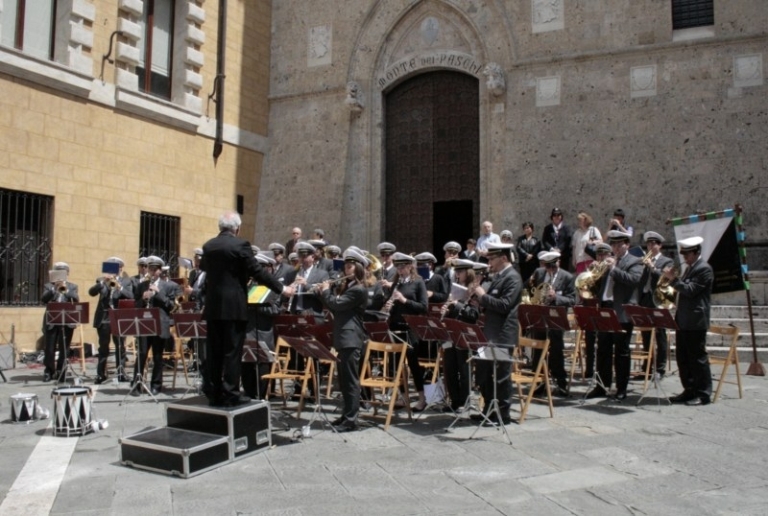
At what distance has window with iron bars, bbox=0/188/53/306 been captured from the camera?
12461 mm

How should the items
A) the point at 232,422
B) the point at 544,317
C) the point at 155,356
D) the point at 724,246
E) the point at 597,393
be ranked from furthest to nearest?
the point at 724,246, the point at 155,356, the point at 597,393, the point at 544,317, the point at 232,422

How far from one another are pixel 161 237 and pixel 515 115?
826 centimetres

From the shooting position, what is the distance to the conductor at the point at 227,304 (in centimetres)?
621

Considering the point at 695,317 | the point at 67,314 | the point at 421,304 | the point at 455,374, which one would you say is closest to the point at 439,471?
the point at 455,374

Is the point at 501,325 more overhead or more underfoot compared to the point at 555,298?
more underfoot

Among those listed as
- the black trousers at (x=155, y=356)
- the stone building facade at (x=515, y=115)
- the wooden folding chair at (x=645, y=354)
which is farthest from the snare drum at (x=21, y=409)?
the stone building facade at (x=515, y=115)

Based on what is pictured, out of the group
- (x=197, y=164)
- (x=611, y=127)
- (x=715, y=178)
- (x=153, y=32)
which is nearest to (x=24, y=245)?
(x=197, y=164)

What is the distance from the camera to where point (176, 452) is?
543 centimetres

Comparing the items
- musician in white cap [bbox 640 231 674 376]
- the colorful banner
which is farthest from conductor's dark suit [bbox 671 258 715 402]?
the colorful banner

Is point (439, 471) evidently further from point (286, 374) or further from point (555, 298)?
point (555, 298)

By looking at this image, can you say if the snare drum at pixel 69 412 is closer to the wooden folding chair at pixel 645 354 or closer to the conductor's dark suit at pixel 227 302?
the conductor's dark suit at pixel 227 302

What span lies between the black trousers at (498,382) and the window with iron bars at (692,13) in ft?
35.2

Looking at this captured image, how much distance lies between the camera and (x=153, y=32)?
15883 mm

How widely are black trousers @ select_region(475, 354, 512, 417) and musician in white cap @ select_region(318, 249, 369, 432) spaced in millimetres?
1257
